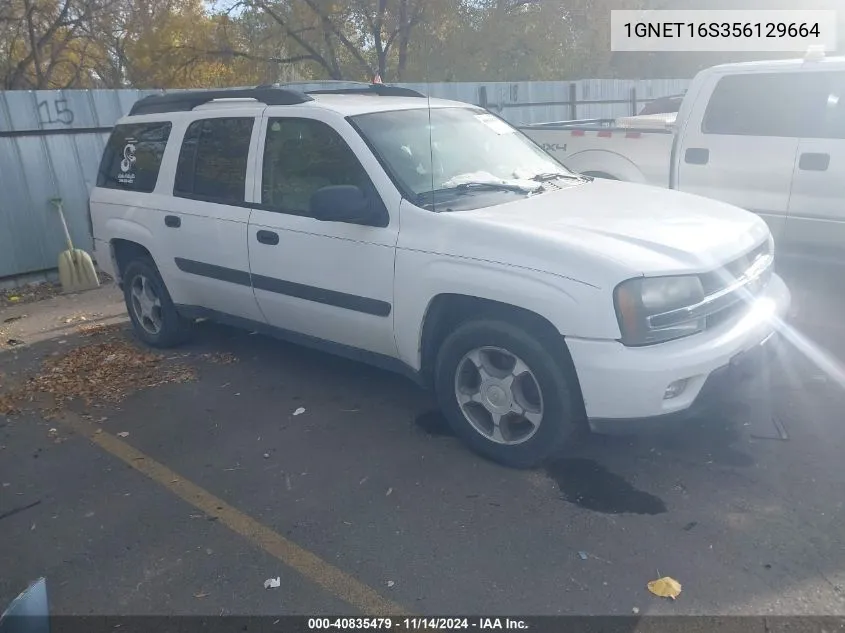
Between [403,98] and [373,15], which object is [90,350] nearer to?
[403,98]

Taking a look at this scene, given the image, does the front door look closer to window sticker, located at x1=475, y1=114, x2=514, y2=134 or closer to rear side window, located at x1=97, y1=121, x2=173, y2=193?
window sticker, located at x1=475, y1=114, x2=514, y2=134

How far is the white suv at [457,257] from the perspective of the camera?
11.2 ft

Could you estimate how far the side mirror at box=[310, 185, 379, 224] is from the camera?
13.0ft

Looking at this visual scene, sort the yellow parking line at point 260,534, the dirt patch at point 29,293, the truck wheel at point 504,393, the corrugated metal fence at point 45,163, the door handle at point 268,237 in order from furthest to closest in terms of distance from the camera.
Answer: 1. the corrugated metal fence at point 45,163
2. the dirt patch at point 29,293
3. the door handle at point 268,237
4. the truck wheel at point 504,393
5. the yellow parking line at point 260,534

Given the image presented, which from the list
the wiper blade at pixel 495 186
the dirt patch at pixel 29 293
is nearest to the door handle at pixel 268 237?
the wiper blade at pixel 495 186

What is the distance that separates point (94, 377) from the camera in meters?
5.60

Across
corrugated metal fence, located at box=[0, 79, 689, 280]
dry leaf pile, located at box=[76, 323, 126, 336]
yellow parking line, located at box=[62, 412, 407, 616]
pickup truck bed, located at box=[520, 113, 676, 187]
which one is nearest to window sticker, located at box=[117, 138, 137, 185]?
dry leaf pile, located at box=[76, 323, 126, 336]

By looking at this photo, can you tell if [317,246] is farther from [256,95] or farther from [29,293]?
[29,293]

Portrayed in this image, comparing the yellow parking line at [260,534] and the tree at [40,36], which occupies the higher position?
the tree at [40,36]

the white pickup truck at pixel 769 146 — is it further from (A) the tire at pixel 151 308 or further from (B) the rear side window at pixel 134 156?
(A) the tire at pixel 151 308

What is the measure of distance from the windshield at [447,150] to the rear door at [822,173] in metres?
2.20

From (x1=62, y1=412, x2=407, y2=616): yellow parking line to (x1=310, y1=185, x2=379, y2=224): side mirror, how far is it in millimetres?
1598

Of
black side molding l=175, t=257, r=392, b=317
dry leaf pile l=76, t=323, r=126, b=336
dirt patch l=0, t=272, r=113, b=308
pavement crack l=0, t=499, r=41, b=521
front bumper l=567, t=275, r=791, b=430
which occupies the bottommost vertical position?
pavement crack l=0, t=499, r=41, b=521

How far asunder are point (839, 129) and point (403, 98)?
3.37m
